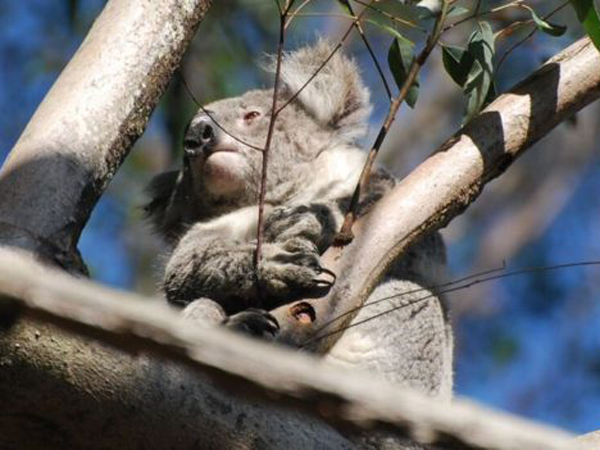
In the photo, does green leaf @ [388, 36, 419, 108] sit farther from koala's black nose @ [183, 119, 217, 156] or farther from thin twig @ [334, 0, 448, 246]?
koala's black nose @ [183, 119, 217, 156]

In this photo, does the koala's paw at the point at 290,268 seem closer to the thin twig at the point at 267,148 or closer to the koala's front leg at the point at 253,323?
the thin twig at the point at 267,148

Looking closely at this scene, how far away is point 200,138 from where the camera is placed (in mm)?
4027

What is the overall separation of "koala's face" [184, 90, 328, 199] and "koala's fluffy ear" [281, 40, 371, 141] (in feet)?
0.19

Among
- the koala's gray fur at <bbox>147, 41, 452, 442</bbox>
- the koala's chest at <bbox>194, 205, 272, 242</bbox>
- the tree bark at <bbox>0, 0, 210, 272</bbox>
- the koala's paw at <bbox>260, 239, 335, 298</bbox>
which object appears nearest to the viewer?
the tree bark at <bbox>0, 0, 210, 272</bbox>

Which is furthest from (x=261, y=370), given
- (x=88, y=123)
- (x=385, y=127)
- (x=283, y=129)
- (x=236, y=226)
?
(x=283, y=129)

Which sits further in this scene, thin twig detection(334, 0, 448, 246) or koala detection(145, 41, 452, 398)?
koala detection(145, 41, 452, 398)

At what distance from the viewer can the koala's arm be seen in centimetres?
318

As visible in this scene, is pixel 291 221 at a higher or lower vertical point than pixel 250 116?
lower

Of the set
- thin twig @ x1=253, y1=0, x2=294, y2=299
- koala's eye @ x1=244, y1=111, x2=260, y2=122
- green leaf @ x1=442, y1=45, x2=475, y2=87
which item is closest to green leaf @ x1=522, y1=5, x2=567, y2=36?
green leaf @ x1=442, y1=45, x2=475, y2=87

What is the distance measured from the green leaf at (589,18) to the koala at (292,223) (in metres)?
0.75

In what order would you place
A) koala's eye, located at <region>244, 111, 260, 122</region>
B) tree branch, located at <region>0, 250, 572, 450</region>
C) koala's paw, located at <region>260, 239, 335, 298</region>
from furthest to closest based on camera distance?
koala's eye, located at <region>244, 111, 260, 122</region> → koala's paw, located at <region>260, 239, 335, 298</region> → tree branch, located at <region>0, 250, 572, 450</region>

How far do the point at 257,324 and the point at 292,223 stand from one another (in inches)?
26.0

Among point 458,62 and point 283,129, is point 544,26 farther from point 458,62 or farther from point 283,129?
point 283,129

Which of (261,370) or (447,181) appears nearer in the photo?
(261,370)
